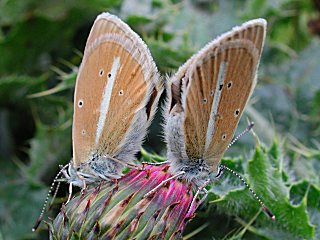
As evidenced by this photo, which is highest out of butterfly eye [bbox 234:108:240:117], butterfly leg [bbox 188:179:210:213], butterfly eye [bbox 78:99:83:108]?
butterfly eye [bbox 78:99:83:108]

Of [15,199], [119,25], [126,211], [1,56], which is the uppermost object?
[119,25]

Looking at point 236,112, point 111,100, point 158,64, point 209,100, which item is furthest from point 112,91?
point 158,64

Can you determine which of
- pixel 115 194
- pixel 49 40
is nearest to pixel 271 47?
pixel 49 40

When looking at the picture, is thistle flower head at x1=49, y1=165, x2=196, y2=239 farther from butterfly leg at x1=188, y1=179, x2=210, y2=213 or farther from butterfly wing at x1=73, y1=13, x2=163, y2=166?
butterfly wing at x1=73, y1=13, x2=163, y2=166

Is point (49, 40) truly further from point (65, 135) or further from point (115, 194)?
→ point (115, 194)

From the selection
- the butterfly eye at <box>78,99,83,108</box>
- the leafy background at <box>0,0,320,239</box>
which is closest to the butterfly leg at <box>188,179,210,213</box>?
the leafy background at <box>0,0,320,239</box>

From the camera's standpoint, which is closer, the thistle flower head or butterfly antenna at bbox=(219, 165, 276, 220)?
the thistle flower head
